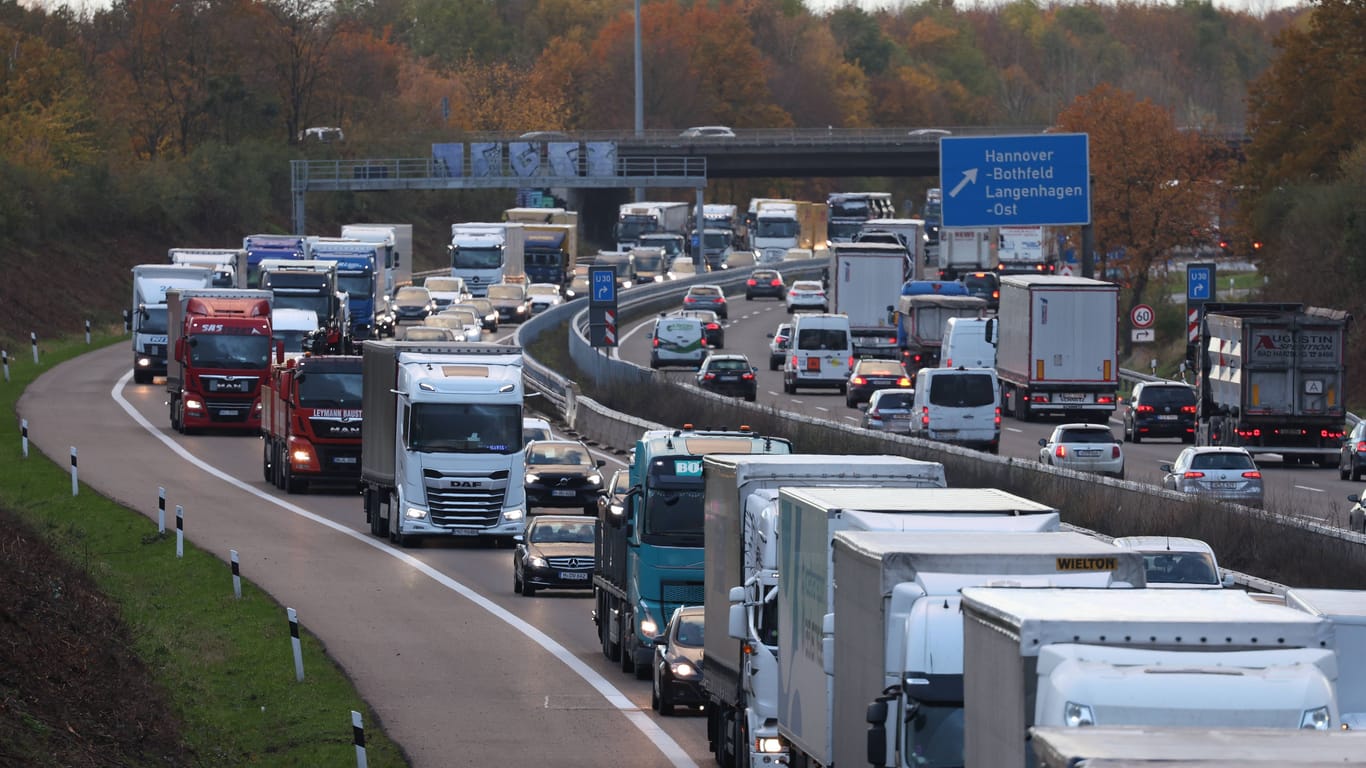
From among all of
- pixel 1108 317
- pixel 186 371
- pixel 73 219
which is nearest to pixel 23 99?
pixel 73 219

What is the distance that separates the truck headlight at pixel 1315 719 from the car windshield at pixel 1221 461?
26.8 m

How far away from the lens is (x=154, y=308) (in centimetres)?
5750

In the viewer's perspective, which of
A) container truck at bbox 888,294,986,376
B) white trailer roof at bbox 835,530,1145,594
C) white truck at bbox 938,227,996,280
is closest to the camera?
white trailer roof at bbox 835,530,1145,594

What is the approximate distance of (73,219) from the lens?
304 ft

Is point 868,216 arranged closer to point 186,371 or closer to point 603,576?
point 186,371

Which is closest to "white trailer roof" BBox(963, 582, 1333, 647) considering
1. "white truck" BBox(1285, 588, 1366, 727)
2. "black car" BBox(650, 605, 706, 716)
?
"white truck" BBox(1285, 588, 1366, 727)

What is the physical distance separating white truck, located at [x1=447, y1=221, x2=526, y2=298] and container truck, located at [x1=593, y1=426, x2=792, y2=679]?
206 feet

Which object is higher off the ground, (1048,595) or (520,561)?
(1048,595)

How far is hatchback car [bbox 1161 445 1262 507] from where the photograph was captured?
34531 mm

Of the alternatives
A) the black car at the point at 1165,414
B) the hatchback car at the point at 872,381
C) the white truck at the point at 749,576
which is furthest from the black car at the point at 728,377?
the white truck at the point at 749,576

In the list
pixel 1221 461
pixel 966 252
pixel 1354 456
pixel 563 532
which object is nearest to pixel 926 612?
pixel 563 532

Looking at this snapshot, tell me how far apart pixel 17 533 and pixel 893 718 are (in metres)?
18.2

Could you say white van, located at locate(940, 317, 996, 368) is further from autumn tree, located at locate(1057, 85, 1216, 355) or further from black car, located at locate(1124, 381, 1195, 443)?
autumn tree, located at locate(1057, 85, 1216, 355)

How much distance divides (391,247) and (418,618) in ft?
171
